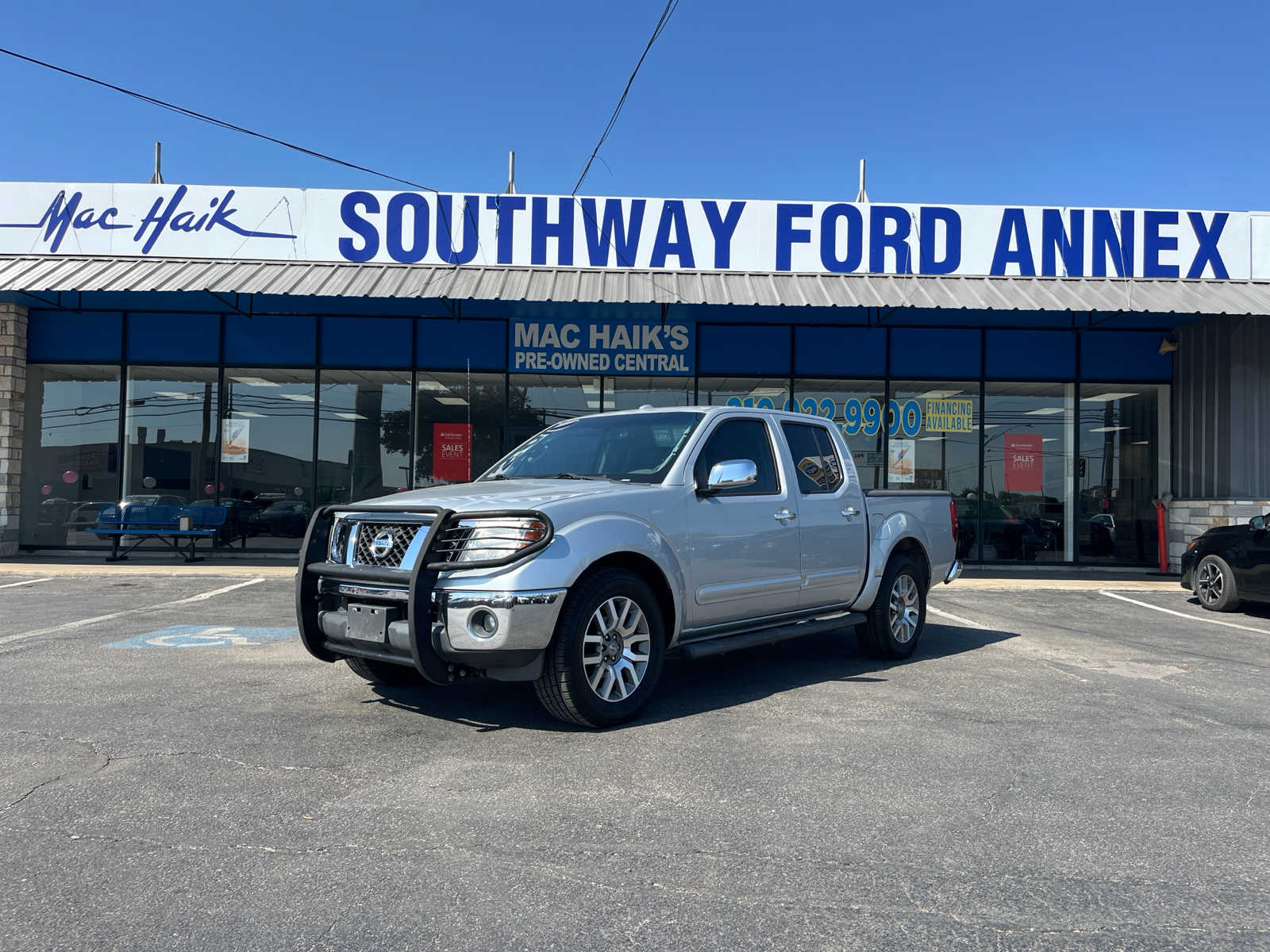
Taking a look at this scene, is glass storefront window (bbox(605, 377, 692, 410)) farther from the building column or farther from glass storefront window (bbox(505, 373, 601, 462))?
the building column

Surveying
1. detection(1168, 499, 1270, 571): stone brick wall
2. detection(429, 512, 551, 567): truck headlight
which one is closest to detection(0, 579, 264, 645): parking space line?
detection(429, 512, 551, 567): truck headlight

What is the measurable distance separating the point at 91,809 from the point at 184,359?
14.1m

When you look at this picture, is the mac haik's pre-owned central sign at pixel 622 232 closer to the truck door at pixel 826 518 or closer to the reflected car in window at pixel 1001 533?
the reflected car in window at pixel 1001 533

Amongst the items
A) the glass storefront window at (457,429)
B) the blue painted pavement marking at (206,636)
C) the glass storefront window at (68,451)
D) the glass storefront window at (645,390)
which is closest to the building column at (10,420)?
the glass storefront window at (68,451)

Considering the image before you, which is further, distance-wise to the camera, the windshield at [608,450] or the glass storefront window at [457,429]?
the glass storefront window at [457,429]

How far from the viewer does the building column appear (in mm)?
15461

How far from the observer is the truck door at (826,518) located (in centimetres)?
666

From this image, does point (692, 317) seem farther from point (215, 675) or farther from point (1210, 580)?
point (215, 675)

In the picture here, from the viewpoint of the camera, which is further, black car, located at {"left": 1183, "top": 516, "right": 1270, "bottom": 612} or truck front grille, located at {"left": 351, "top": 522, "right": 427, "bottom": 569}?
black car, located at {"left": 1183, "top": 516, "right": 1270, "bottom": 612}

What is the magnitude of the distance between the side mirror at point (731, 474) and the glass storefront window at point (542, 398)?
10.6 m

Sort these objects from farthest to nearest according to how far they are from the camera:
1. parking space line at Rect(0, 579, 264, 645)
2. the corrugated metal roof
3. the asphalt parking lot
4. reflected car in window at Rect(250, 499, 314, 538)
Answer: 1. reflected car in window at Rect(250, 499, 314, 538)
2. the corrugated metal roof
3. parking space line at Rect(0, 579, 264, 645)
4. the asphalt parking lot

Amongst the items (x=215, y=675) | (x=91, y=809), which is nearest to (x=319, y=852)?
(x=91, y=809)

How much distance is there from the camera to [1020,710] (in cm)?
580

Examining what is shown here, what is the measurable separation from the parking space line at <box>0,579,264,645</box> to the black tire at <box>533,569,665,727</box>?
17.9ft
